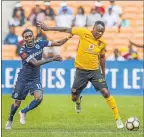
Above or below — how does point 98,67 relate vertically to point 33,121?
above

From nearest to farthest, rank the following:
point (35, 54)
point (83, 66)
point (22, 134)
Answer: point (22, 134), point (35, 54), point (83, 66)

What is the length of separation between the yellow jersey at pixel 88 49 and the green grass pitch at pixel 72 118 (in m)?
1.35

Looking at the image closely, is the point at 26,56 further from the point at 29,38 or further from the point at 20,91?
the point at 20,91

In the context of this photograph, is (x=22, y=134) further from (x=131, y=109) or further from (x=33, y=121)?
(x=131, y=109)

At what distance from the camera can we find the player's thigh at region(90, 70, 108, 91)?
15.1m

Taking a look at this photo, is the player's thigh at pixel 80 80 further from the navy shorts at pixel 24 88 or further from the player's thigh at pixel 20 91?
the player's thigh at pixel 20 91

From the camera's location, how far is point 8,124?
14.5 metres

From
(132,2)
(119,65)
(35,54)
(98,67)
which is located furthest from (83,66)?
(132,2)

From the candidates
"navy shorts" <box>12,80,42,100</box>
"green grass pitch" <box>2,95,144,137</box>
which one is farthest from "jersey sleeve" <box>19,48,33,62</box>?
"green grass pitch" <box>2,95,144,137</box>

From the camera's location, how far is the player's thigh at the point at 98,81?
1515 centimetres

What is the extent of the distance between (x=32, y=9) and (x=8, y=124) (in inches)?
623

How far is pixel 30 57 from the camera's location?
14.2 meters

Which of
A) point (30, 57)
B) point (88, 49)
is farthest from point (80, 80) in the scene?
point (30, 57)

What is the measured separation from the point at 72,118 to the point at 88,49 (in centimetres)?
226
